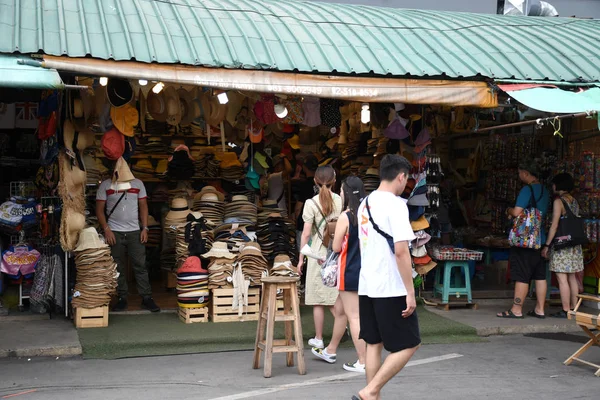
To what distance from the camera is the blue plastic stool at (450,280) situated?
1061cm

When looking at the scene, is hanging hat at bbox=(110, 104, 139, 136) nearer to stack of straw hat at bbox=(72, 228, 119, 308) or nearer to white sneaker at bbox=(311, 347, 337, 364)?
stack of straw hat at bbox=(72, 228, 119, 308)

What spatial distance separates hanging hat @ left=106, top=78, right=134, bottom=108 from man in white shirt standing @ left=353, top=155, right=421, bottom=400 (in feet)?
14.9

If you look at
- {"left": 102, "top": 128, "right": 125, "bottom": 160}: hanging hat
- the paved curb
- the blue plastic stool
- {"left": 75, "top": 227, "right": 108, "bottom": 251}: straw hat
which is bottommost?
the paved curb

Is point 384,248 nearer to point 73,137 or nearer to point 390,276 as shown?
point 390,276

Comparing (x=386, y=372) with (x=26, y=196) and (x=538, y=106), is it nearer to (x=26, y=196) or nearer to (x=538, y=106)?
(x=538, y=106)

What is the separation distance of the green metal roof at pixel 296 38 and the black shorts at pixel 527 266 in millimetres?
2335

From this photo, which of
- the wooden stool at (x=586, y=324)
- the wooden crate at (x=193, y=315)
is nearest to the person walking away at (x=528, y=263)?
the wooden stool at (x=586, y=324)

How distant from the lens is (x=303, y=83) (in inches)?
337

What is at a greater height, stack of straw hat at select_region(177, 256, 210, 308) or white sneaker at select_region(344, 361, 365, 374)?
stack of straw hat at select_region(177, 256, 210, 308)

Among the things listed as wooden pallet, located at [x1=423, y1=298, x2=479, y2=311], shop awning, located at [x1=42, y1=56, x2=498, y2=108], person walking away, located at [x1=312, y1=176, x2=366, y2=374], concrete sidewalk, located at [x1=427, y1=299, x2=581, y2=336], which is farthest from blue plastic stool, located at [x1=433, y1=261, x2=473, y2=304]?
person walking away, located at [x1=312, y1=176, x2=366, y2=374]

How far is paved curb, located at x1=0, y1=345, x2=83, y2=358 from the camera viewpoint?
7.82m

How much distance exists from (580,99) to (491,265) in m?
4.66

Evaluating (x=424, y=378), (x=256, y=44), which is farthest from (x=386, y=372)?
(x=256, y=44)

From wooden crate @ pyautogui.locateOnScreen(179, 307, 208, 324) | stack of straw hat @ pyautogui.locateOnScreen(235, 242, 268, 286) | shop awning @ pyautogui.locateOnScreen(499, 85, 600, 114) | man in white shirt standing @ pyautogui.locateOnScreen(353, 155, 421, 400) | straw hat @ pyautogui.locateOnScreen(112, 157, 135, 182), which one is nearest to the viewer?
man in white shirt standing @ pyautogui.locateOnScreen(353, 155, 421, 400)
